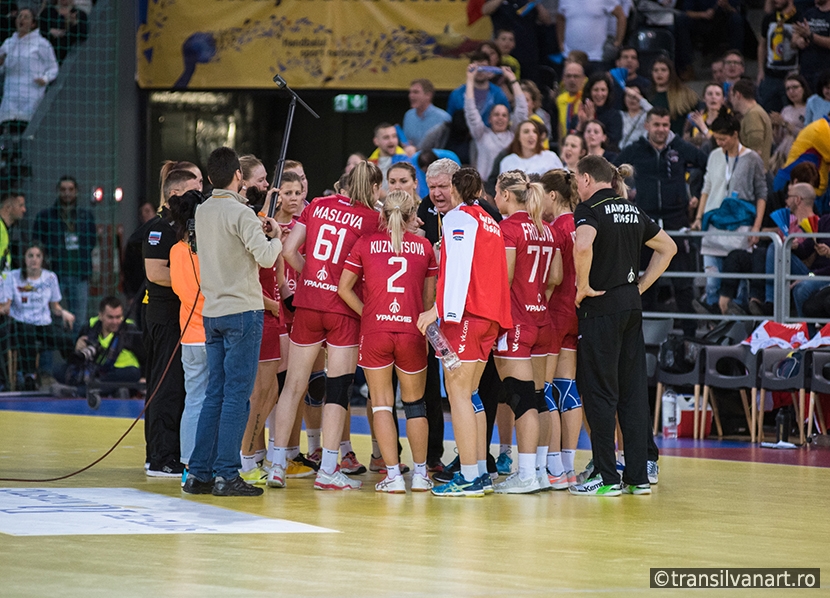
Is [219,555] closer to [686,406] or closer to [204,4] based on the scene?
[686,406]

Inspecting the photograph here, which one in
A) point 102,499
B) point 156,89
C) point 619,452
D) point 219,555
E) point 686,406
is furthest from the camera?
point 156,89

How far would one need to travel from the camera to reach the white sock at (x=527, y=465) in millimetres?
7672

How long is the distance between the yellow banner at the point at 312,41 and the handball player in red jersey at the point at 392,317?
872 centimetres

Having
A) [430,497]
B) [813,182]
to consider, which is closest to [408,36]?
[813,182]

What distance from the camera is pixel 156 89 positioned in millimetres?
17438

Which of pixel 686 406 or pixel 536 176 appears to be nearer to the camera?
pixel 536 176

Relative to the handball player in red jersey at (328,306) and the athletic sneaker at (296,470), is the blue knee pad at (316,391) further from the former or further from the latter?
the handball player in red jersey at (328,306)

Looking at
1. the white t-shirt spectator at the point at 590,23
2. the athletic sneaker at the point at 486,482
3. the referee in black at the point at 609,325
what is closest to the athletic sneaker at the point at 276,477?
the athletic sneaker at the point at 486,482

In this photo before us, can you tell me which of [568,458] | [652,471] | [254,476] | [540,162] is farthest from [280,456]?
[540,162]

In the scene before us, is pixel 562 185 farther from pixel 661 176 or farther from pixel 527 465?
pixel 661 176

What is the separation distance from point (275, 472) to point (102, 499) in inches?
45.9

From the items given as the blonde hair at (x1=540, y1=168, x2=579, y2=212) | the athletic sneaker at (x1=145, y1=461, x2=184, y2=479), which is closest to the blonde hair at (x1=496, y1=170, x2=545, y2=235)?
the blonde hair at (x1=540, y1=168, x2=579, y2=212)

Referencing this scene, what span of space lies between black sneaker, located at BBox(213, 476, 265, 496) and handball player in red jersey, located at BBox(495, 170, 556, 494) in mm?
1575

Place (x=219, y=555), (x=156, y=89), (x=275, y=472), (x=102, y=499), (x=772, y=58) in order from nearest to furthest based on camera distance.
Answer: (x=219, y=555) < (x=102, y=499) < (x=275, y=472) < (x=772, y=58) < (x=156, y=89)
